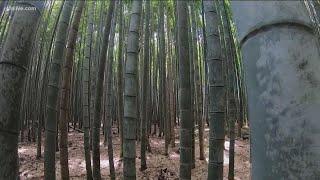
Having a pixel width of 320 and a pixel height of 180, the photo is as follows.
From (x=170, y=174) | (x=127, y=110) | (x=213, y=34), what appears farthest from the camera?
(x=170, y=174)

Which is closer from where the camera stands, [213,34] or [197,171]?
[213,34]

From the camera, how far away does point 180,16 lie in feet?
10.2

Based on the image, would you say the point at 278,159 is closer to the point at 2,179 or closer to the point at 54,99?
the point at 2,179

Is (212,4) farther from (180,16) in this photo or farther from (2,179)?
(2,179)

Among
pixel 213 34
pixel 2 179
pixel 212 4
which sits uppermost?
pixel 212 4

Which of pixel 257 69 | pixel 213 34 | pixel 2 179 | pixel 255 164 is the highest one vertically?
pixel 213 34

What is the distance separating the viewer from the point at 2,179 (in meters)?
1.27

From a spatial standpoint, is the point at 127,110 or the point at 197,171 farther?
the point at 197,171

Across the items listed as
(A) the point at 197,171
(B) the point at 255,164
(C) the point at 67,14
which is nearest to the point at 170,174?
(A) the point at 197,171

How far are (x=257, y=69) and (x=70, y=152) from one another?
762 centimetres

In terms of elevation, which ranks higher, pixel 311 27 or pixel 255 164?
pixel 311 27

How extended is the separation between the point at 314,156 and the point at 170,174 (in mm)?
5421

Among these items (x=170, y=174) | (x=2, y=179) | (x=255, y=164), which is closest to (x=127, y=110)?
(x=2, y=179)

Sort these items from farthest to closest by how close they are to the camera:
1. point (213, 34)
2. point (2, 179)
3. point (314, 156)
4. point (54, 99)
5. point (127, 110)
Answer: point (54, 99), point (127, 110), point (213, 34), point (2, 179), point (314, 156)
